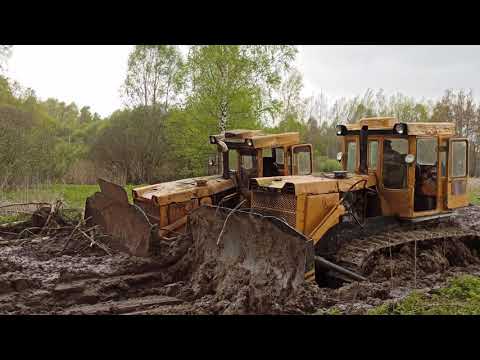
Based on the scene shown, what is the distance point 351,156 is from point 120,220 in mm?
4533

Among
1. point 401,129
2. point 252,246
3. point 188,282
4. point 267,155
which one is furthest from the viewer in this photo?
point 267,155

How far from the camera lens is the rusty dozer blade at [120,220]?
8.58 m

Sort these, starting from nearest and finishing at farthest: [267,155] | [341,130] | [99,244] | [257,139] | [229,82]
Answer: [99,244]
[341,130]
[257,139]
[267,155]
[229,82]

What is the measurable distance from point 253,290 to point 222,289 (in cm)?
56

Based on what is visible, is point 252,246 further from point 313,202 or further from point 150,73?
point 150,73

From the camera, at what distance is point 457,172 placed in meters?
9.62

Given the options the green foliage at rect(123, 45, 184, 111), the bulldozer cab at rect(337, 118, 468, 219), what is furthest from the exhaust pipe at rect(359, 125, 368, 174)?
the green foliage at rect(123, 45, 184, 111)

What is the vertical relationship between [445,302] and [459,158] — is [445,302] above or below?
below

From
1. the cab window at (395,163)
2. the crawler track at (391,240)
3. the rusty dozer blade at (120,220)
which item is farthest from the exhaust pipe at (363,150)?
the rusty dozer blade at (120,220)

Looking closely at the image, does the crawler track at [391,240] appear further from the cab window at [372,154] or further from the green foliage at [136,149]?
the green foliage at [136,149]

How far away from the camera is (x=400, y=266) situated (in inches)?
324

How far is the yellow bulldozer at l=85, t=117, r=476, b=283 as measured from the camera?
722cm

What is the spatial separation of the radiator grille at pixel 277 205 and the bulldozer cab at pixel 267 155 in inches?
71.4

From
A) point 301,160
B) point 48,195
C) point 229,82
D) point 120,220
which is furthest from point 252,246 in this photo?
point 229,82
